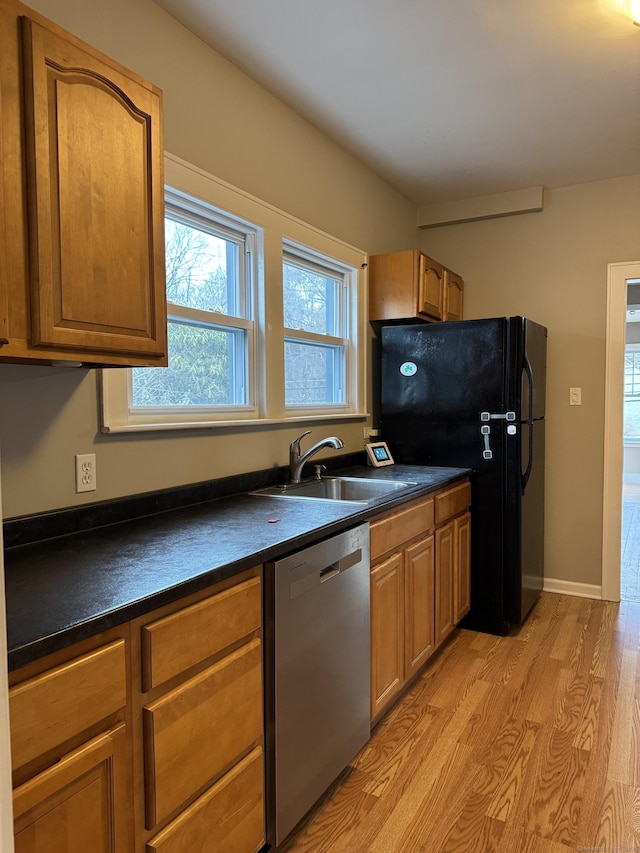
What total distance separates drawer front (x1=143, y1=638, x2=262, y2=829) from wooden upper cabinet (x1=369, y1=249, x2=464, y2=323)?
7.53ft

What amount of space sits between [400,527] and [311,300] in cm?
136

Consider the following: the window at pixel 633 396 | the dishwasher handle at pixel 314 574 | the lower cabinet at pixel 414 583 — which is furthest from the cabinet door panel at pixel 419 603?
the window at pixel 633 396

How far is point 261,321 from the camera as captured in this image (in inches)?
99.7

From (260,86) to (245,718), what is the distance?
2.42 m

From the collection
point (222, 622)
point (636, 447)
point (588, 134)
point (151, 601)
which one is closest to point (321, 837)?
point (222, 622)

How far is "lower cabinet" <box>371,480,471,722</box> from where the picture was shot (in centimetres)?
215

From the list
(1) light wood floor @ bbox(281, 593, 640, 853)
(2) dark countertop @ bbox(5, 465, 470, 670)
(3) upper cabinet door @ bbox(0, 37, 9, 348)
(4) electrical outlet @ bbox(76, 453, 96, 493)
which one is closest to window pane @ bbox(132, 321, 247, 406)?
(4) electrical outlet @ bbox(76, 453, 96, 493)

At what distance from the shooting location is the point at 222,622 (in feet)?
4.44

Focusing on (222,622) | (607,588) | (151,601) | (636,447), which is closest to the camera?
(151,601)

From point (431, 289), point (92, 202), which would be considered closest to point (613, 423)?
point (431, 289)

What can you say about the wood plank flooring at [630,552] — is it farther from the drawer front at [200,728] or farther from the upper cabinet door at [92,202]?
the upper cabinet door at [92,202]

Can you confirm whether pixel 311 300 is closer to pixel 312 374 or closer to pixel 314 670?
pixel 312 374

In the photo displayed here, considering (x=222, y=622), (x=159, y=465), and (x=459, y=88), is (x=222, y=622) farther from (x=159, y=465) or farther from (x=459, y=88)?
(x=459, y=88)

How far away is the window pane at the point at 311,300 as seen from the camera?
287 centimetres
